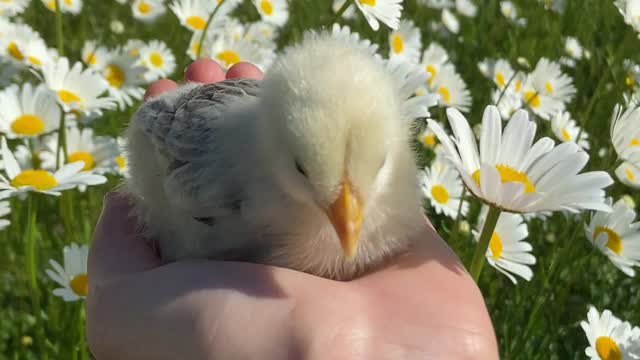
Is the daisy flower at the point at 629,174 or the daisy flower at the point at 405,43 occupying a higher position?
the daisy flower at the point at 405,43

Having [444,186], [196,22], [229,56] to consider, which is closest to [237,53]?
[229,56]

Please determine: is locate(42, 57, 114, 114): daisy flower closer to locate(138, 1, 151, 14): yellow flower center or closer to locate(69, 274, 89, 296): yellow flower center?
locate(69, 274, 89, 296): yellow flower center

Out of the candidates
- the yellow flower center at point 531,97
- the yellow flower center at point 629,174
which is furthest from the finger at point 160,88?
the yellow flower center at point 531,97

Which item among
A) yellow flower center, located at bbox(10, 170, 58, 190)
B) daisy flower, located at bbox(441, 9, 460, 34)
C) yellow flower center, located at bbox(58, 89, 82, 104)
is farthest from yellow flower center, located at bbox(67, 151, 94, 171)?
daisy flower, located at bbox(441, 9, 460, 34)

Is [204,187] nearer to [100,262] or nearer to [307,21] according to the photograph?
[100,262]

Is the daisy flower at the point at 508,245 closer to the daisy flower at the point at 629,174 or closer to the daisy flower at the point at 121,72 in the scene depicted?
the daisy flower at the point at 629,174

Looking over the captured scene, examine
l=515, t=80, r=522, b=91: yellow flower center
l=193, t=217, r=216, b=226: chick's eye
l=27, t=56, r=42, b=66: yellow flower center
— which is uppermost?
l=27, t=56, r=42, b=66: yellow flower center
